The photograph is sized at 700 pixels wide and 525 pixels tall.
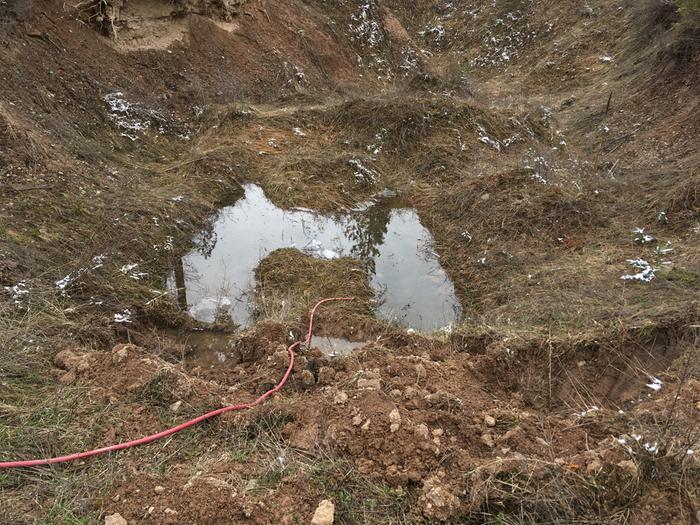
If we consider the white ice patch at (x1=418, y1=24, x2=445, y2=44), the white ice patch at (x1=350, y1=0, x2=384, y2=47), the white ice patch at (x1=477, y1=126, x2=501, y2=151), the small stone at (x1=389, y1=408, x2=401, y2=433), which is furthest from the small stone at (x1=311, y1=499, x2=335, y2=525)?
the white ice patch at (x1=418, y1=24, x2=445, y2=44)

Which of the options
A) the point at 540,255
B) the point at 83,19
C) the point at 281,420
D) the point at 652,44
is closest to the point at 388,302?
the point at 540,255

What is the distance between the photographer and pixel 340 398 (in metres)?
3.07

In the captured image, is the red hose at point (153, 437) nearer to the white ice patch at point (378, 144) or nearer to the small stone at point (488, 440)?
the small stone at point (488, 440)

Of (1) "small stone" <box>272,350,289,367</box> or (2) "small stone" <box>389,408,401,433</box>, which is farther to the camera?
(1) "small stone" <box>272,350,289,367</box>

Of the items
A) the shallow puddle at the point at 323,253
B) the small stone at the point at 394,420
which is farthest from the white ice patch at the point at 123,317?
the small stone at the point at 394,420

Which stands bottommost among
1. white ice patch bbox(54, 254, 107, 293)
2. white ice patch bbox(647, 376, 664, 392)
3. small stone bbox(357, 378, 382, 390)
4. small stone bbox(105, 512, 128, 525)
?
small stone bbox(105, 512, 128, 525)

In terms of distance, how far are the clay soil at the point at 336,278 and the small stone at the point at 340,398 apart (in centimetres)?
3

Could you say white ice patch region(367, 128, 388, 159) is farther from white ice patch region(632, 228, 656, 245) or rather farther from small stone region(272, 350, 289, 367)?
small stone region(272, 350, 289, 367)

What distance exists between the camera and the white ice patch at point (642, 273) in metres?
4.77

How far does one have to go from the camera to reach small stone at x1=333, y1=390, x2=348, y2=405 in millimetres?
3053

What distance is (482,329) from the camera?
14.5 ft

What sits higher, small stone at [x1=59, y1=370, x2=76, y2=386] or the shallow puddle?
the shallow puddle

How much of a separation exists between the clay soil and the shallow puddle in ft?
0.75

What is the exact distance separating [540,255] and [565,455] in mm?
3520
